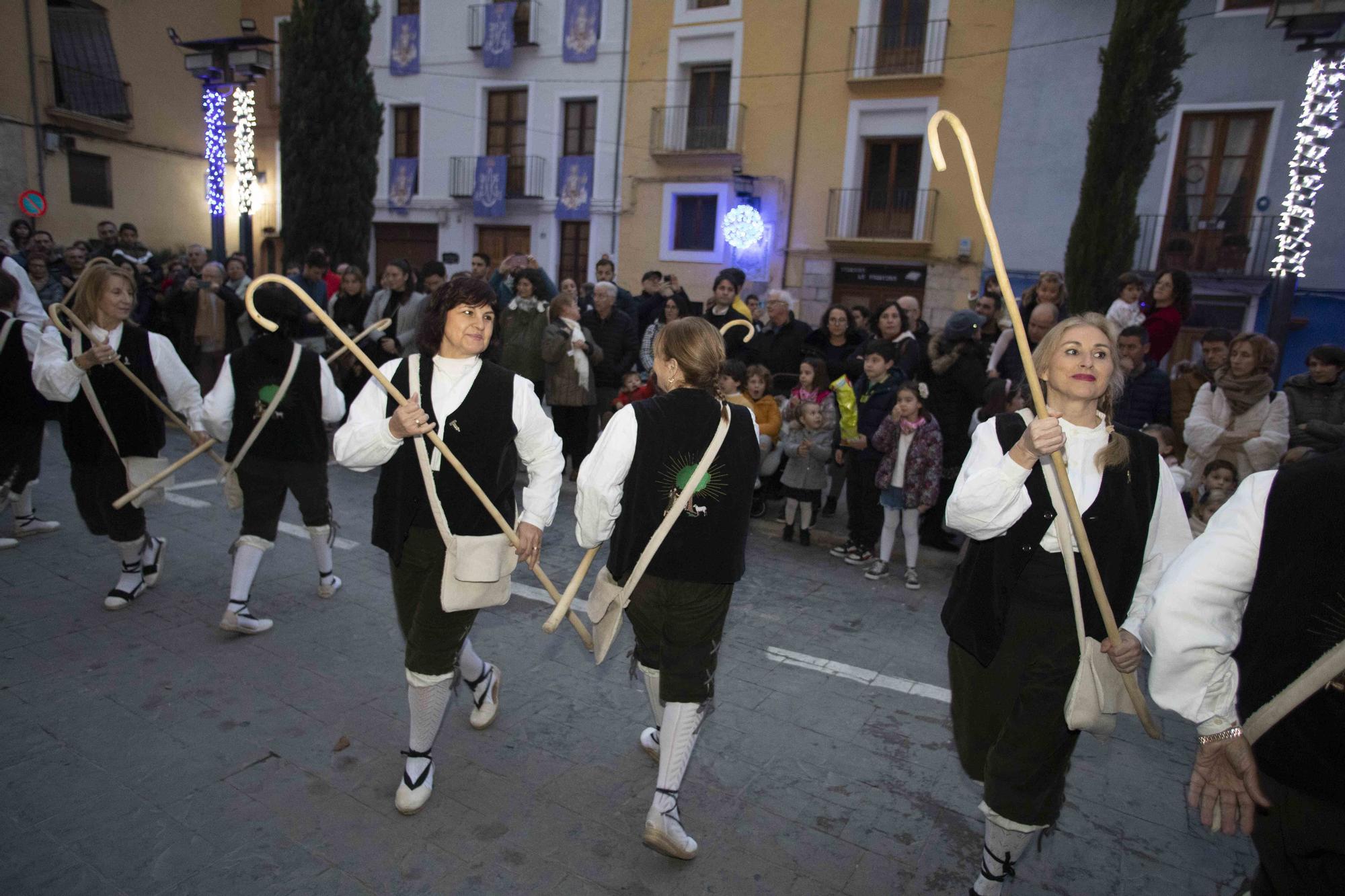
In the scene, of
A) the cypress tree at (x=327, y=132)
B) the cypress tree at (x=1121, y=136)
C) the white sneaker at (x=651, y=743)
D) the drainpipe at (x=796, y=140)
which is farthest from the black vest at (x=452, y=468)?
the cypress tree at (x=327, y=132)

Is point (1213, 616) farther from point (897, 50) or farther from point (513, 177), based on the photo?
point (513, 177)

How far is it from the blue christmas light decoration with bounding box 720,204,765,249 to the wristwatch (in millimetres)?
16439

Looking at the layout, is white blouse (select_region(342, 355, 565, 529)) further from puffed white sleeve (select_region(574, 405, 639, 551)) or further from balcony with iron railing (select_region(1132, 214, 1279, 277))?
balcony with iron railing (select_region(1132, 214, 1279, 277))

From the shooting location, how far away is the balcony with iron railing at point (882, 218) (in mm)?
17891

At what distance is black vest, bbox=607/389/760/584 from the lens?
2953 mm

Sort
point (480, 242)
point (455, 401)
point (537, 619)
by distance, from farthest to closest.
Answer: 1. point (480, 242)
2. point (537, 619)
3. point (455, 401)

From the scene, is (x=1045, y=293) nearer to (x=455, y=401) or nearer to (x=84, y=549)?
(x=455, y=401)

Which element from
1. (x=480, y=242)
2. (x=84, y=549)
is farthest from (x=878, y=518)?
(x=480, y=242)

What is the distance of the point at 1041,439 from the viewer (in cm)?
224

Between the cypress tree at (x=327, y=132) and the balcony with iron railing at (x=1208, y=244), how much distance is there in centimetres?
1648

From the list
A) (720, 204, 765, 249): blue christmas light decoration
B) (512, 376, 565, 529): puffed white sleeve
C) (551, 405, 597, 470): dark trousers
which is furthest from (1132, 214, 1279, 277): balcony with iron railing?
(512, 376, 565, 529): puffed white sleeve

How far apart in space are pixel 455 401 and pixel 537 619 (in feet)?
7.47

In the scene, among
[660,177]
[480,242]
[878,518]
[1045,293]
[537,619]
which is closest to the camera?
[537,619]

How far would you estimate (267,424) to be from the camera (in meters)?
4.61
